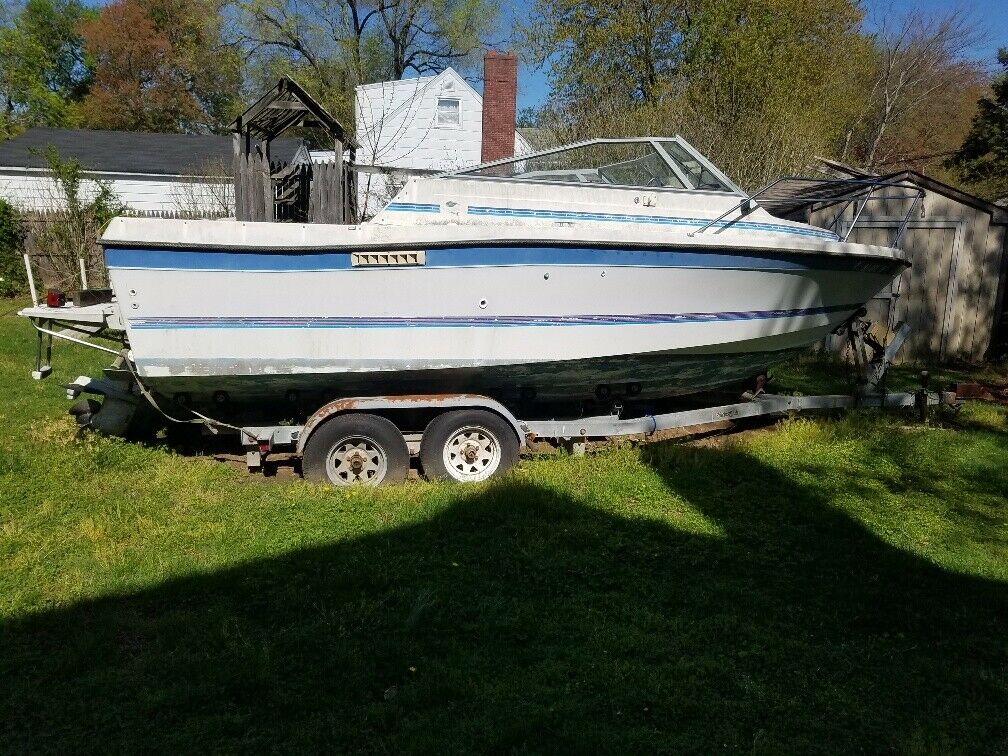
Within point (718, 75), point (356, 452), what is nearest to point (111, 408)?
point (356, 452)

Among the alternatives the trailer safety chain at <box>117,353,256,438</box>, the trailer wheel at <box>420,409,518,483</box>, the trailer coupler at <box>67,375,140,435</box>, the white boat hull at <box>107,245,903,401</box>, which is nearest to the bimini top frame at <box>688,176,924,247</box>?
the white boat hull at <box>107,245,903,401</box>

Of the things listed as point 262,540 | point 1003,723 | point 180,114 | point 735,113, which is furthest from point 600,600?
point 180,114

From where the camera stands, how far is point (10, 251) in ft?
52.1

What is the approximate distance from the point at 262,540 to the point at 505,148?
14.1 m

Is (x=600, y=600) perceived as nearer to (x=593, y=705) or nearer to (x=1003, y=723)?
(x=593, y=705)

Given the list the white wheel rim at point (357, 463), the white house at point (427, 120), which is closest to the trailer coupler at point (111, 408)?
the white wheel rim at point (357, 463)

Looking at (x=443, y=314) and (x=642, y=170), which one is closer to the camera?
(x=443, y=314)

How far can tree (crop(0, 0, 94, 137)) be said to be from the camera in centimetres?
3941

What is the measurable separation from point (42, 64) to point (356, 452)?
46.0m

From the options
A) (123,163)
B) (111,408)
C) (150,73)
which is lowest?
(111,408)

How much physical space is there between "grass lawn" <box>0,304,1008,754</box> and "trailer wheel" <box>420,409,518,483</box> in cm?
25

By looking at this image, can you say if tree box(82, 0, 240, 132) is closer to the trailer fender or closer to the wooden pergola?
the wooden pergola

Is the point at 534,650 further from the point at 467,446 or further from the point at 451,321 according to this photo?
the point at 451,321

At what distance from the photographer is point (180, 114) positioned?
3881cm
